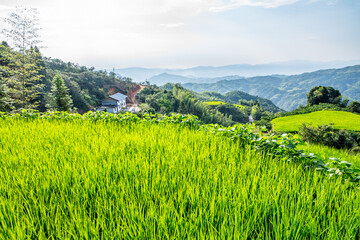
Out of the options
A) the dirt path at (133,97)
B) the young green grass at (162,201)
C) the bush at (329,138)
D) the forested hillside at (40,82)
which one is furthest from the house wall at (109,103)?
the young green grass at (162,201)

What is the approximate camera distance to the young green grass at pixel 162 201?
1.12 metres

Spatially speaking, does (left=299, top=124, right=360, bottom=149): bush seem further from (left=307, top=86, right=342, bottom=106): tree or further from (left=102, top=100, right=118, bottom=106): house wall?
(left=102, top=100, right=118, bottom=106): house wall

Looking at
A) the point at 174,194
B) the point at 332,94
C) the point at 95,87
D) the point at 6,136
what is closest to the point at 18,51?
the point at 6,136

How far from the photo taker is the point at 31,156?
7.27ft

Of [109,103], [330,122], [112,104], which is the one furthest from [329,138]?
[109,103]

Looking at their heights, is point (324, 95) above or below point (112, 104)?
above

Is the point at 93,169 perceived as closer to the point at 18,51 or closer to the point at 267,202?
the point at 267,202

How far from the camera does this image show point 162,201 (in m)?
1.36

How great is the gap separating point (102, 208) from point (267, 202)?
4.35ft

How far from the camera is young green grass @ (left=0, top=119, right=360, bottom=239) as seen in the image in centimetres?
112

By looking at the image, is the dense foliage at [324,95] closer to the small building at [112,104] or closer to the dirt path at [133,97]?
the dirt path at [133,97]

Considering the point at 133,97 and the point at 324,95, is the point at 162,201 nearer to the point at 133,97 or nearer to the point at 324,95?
the point at 324,95

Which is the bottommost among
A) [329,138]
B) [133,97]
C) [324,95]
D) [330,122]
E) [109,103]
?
[329,138]

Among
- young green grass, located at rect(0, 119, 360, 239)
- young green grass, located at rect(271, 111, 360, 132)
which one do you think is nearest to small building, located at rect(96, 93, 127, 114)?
young green grass, located at rect(271, 111, 360, 132)
